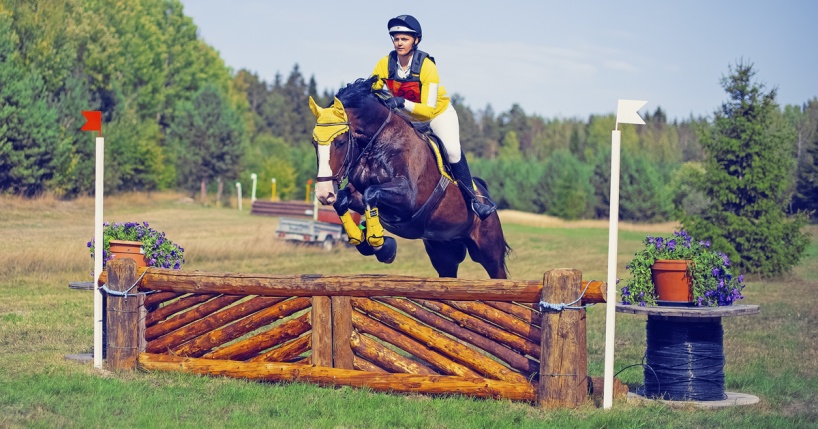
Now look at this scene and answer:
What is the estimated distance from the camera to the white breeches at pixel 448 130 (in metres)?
7.97

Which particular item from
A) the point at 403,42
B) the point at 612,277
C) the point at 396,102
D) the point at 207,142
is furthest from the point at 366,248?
the point at 207,142

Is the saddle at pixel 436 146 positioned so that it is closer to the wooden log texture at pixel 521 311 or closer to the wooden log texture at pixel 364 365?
the wooden log texture at pixel 521 311

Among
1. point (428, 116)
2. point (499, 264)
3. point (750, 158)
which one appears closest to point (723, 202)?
point (750, 158)

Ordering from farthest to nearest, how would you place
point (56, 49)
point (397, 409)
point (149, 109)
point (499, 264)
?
point (149, 109) → point (56, 49) → point (499, 264) → point (397, 409)

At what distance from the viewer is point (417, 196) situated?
293 inches

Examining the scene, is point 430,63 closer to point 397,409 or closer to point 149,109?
point 397,409

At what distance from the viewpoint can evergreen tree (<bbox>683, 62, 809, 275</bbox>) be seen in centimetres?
2052

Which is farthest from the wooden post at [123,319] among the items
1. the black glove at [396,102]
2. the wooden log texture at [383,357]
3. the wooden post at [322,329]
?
the black glove at [396,102]

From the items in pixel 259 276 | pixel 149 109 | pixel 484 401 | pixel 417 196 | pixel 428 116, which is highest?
pixel 149 109

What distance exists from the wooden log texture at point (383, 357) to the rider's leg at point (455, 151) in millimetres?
1721

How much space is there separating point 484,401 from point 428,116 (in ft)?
7.67

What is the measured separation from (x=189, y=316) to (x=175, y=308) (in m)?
0.16

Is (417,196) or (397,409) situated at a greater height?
(417,196)

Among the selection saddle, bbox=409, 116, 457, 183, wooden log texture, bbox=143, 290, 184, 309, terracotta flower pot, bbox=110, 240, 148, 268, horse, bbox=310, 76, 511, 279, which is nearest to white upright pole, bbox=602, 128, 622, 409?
horse, bbox=310, 76, 511, 279
